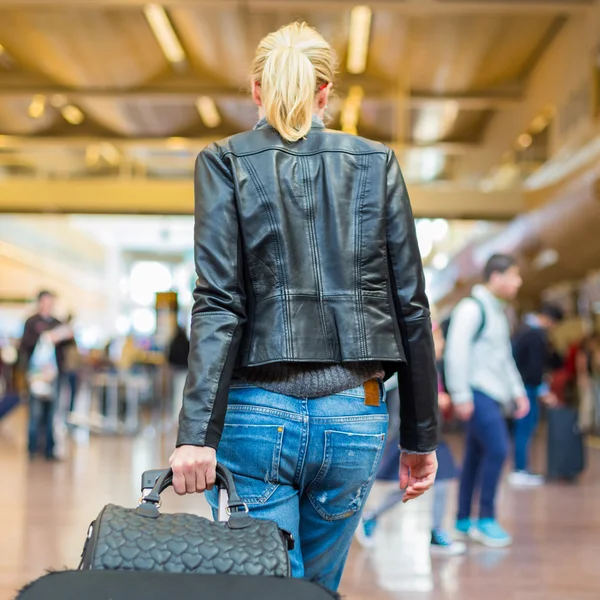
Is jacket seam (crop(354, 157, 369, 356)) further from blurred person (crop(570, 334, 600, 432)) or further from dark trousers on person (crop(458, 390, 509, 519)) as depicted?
blurred person (crop(570, 334, 600, 432))

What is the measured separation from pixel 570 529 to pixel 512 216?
13568mm

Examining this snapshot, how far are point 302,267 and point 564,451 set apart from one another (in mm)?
7035

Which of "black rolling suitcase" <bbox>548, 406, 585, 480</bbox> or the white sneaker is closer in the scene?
the white sneaker

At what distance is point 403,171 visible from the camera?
65.8 ft

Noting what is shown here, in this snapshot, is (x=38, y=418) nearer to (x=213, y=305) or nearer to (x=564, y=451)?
(x=564, y=451)

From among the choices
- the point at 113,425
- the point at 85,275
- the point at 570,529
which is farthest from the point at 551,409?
the point at 85,275

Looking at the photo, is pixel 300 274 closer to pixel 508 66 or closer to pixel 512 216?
pixel 512 216

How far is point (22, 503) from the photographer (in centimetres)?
632

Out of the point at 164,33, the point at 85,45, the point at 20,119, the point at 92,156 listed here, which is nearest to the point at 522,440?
the point at 164,33

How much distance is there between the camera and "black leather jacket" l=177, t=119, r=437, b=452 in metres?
1.70

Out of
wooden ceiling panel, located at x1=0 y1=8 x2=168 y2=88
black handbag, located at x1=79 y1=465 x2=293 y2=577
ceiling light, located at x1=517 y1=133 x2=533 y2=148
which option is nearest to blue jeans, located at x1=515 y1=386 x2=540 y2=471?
black handbag, located at x1=79 y1=465 x2=293 y2=577

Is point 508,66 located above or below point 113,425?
above

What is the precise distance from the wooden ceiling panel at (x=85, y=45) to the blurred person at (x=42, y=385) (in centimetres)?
896

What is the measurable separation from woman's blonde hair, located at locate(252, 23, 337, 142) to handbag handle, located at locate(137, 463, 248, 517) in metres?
0.64
